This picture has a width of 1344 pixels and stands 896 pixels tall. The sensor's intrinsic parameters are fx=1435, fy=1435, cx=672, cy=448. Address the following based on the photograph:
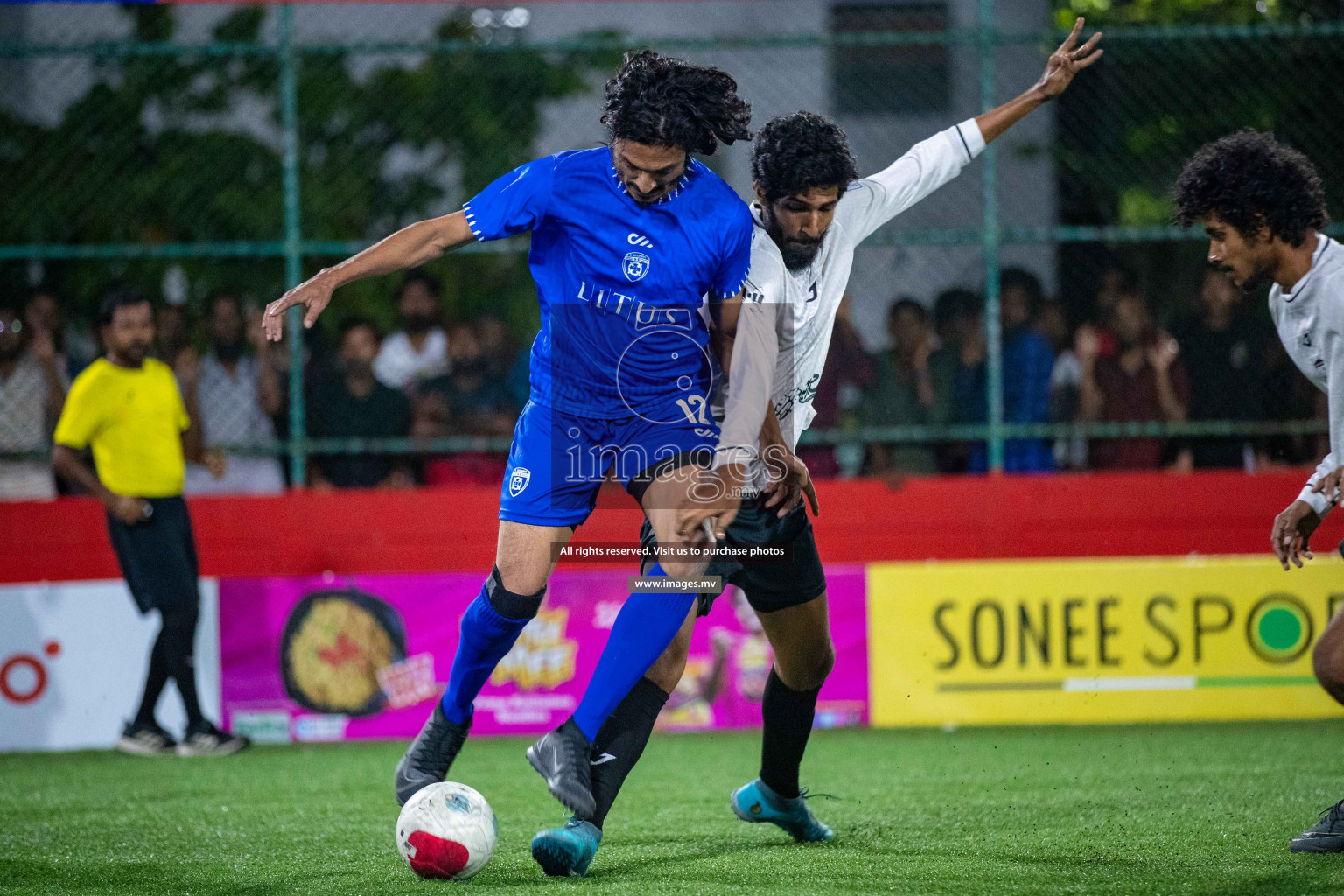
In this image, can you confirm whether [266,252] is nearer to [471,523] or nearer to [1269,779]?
[471,523]

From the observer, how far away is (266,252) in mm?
8062

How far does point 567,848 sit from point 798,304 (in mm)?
1730

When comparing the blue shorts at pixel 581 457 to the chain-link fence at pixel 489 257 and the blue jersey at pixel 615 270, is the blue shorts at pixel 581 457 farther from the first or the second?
the chain-link fence at pixel 489 257

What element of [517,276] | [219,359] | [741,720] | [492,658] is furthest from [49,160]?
[492,658]

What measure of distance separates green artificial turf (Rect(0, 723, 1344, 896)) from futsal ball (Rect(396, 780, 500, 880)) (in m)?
0.06

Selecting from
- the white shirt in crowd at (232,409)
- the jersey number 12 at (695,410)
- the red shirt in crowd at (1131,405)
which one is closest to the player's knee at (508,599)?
the jersey number 12 at (695,410)

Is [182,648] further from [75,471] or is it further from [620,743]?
[620,743]

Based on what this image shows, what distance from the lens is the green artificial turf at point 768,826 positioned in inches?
155

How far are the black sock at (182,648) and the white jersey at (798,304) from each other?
395cm

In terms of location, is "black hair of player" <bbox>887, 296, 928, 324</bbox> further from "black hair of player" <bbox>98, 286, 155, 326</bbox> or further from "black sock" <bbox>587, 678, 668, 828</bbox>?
"black sock" <bbox>587, 678, 668, 828</bbox>

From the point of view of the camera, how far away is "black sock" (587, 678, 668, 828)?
3998 mm

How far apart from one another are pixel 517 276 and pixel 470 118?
1101 mm

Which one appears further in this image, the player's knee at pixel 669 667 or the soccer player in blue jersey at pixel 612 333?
the player's knee at pixel 669 667

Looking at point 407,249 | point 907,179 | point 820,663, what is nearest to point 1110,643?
point 820,663
